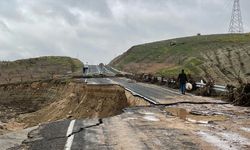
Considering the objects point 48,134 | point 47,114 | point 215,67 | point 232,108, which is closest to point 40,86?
point 47,114

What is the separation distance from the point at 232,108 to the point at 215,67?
1733 inches

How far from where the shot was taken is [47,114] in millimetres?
36250

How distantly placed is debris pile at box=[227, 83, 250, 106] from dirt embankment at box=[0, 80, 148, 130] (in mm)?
4769

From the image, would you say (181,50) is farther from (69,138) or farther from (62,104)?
(69,138)

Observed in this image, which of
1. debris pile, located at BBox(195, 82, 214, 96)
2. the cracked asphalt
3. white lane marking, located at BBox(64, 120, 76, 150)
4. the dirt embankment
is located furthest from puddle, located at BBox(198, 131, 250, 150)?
debris pile, located at BBox(195, 82, 214, 96)

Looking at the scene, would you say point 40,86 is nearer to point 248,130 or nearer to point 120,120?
point 120,120

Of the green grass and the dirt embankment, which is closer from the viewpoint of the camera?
the dirt embankment

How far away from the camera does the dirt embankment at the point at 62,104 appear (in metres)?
30.3

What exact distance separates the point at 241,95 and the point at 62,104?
15.9 m

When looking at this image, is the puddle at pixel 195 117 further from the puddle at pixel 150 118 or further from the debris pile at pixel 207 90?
the debris pile at pixel 207 90

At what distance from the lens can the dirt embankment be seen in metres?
30.3

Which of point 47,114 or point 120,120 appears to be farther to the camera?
point 47,114

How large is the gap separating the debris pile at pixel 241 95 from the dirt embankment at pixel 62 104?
4.77m

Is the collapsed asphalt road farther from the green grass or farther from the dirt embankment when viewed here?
the green grass
